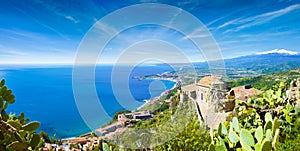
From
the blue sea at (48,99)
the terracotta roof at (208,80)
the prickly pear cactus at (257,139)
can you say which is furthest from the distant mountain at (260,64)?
the prickly pear cactus at (257,139)

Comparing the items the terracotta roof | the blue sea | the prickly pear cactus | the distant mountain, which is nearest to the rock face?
the terracotta roof

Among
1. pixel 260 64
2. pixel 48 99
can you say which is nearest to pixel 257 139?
pixel 260 64

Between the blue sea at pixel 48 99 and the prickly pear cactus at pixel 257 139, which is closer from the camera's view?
the prickly pear cactus at pixel 257 139

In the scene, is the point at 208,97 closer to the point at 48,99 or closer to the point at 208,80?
the point at 208,80

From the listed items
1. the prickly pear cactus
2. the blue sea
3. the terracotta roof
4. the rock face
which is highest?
the prickly pear cactus

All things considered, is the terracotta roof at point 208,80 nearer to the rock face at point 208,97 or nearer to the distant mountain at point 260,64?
the rock face at point 208,97

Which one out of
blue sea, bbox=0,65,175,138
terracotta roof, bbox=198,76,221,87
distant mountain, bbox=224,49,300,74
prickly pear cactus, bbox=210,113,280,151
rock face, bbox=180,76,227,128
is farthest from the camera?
blue sea, bbox=0,65,175,138

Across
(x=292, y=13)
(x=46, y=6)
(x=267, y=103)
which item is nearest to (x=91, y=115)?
(x=267, y=103)

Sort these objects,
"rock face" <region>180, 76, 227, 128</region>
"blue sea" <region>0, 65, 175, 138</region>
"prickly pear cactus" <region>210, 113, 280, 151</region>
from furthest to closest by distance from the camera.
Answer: "blue sea" <region>0, 65, 175, 138</region> → "rock face" <region>180, 76, 227, 128</region> → "prickly pear cactus" <region>210, 113, 280, 151</region>

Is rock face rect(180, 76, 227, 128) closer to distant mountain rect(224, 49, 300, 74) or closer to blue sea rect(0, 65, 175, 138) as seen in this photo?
distant mountain rect(224, 49, 300, 74)

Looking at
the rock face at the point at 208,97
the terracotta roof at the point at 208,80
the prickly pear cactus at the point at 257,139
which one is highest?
the prickly pear cactus at the point at 257,139

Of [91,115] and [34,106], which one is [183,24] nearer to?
[91,115]
